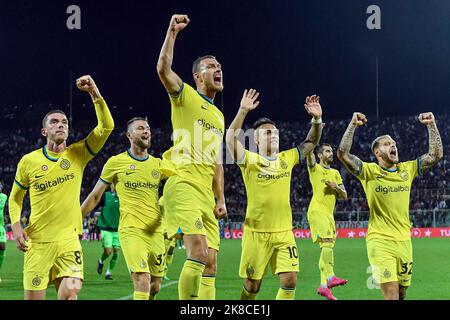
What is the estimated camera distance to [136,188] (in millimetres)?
8500

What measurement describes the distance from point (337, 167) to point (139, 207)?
35190 mm

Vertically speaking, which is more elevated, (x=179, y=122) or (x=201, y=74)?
(x=201, y=74)

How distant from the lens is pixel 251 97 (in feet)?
23.4

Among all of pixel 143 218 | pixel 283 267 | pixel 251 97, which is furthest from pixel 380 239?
pixel 143 218

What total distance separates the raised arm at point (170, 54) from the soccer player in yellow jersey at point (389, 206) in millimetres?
2770

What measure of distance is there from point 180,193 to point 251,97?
1436 mm

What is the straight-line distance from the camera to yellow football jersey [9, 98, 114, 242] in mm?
6871

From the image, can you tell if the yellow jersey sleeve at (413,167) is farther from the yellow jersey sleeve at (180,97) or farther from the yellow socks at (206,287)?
the yellow jersey sleeve at (180,97)

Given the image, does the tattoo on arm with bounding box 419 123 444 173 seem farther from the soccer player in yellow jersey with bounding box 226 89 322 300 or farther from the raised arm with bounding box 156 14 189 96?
the raised arm with bounding box 156 14 189 96

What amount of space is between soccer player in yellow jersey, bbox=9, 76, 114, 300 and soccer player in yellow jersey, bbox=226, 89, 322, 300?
173 cm

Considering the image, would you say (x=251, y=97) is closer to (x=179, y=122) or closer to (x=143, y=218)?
(x=179, y=122)

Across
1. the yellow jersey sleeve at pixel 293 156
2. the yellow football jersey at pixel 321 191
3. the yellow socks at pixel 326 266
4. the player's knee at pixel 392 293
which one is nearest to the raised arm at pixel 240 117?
the yellow jersey sleeve at pixel 293 156

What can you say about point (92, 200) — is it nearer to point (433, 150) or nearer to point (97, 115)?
point (97, 115)
